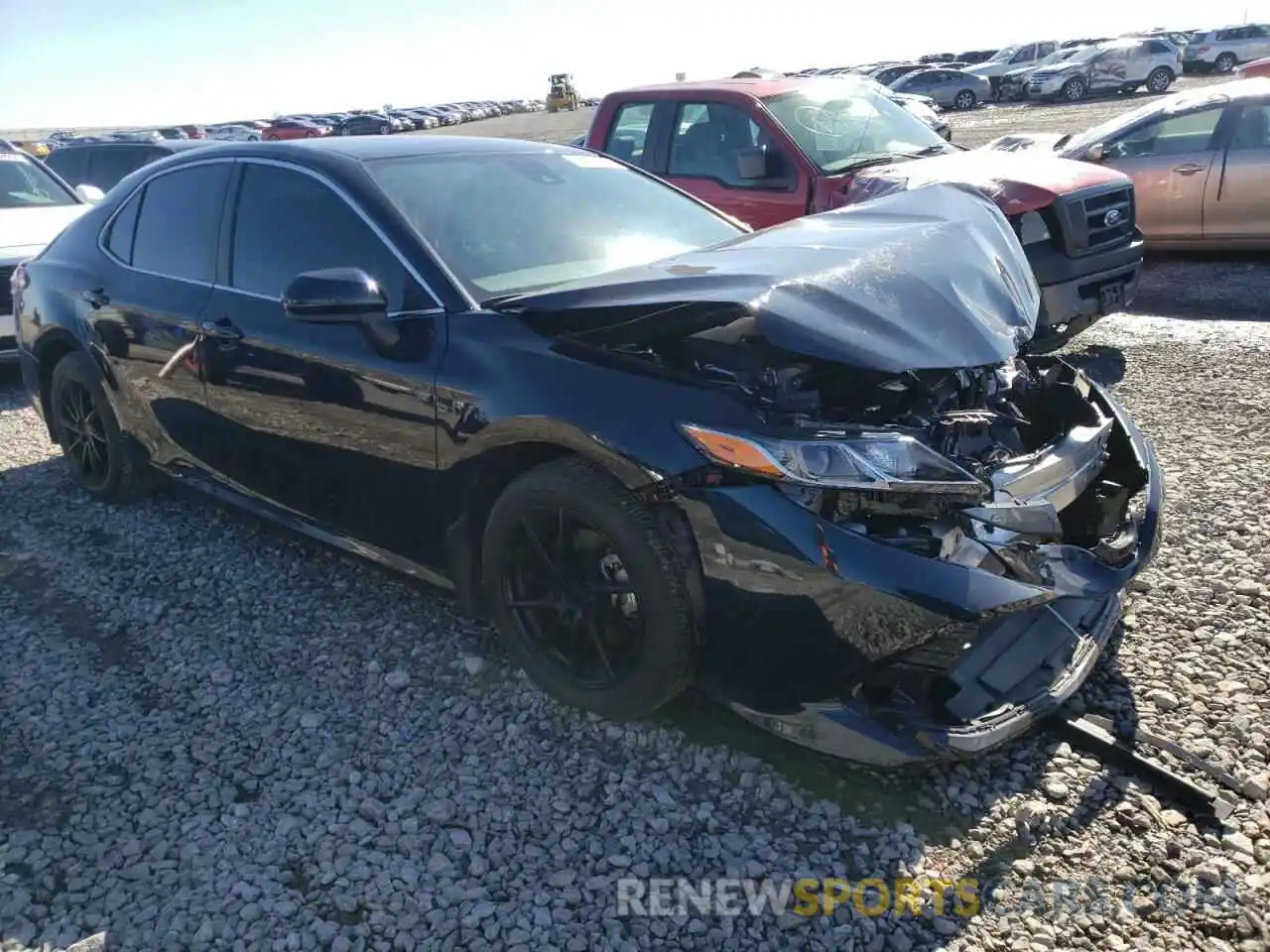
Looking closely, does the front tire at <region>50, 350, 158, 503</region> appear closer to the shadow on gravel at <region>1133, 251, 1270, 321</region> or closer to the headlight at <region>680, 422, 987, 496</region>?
the headlight at <region>680, 422, 987, 496</region>

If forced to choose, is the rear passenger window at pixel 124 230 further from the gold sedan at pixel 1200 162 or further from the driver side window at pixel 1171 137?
the driver side window at pixel 1171 137

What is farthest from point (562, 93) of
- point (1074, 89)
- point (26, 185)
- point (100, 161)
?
point (26, 185)

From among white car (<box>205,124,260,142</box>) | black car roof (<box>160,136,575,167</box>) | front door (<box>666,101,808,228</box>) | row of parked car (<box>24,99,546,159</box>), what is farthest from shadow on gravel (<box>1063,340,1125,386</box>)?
white car (<box>205,124,260,142</box>)

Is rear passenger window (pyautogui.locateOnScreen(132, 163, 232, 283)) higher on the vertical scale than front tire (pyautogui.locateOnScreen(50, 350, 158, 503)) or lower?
higher

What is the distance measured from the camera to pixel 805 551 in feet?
8.18

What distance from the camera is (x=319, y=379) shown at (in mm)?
3504

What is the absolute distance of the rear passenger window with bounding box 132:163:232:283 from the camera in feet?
13.6

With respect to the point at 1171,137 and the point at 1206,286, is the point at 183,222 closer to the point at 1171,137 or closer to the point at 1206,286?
the point at 1206,286

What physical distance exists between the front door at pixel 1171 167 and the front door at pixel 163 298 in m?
7.73

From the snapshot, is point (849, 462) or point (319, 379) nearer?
point (849, 462)

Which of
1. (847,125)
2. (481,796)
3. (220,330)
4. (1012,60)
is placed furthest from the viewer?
A: (1012,60)

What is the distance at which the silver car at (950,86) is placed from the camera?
3503 cm

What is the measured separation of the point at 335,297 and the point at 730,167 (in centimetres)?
477

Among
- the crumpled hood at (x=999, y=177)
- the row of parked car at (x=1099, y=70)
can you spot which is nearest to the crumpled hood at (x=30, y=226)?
the crumpled hood at (x=999, y=177)
